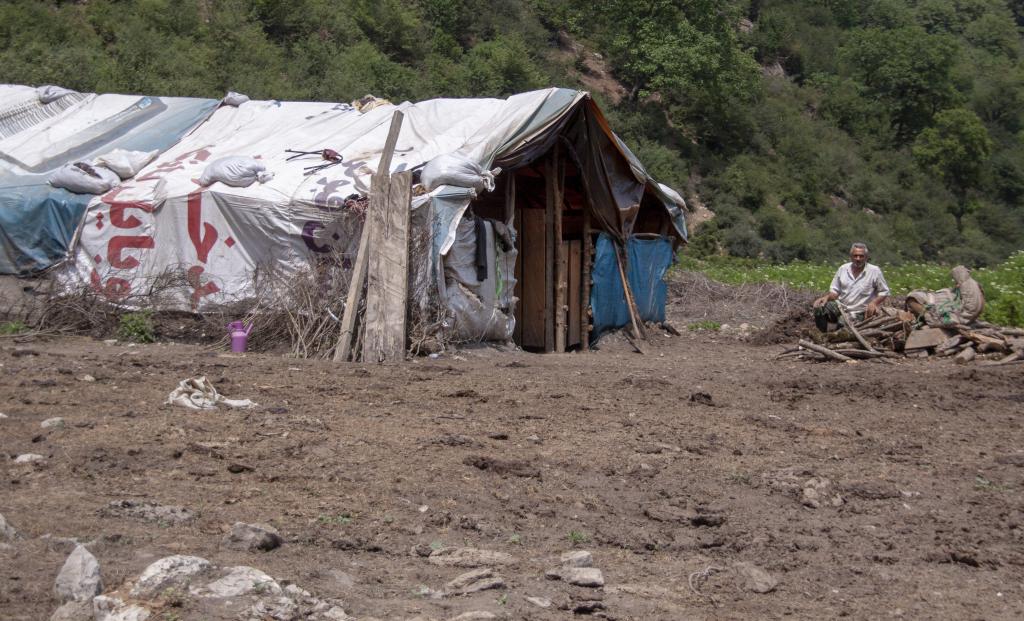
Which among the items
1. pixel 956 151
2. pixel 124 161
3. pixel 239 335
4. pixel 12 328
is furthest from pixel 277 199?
pixel 956 151

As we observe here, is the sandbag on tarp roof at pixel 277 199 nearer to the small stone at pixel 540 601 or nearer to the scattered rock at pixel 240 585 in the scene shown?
the small stone at pixel 540 601

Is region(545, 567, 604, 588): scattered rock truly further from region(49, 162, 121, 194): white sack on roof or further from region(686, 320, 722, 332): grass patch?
region(686, 320, 722, 332): grass patch

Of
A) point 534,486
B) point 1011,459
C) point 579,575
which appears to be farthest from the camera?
point 1011,459

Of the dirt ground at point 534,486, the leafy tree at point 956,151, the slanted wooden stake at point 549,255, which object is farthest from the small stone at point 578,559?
the leafy tree at point 956,151

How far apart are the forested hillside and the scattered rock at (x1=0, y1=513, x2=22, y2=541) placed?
19799 mm

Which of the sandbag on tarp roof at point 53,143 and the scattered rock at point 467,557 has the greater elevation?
the sandbag on tarp roof at point 53,143

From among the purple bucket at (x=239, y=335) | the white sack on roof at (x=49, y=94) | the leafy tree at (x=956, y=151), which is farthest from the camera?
the leafy tree at (x=956, y=151)

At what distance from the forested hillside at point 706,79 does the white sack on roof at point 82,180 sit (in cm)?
1039

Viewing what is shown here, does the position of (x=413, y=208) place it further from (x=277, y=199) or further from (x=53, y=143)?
(x=53, y=143)

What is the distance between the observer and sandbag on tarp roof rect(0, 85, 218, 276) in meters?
12.3

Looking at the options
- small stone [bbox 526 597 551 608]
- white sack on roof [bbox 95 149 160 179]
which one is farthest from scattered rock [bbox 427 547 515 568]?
white sack on roof [bbox 95 149 160 179]

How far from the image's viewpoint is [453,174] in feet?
36.2

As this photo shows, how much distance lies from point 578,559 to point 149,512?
1834 millimetres

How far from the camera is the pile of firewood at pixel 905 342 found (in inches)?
447
